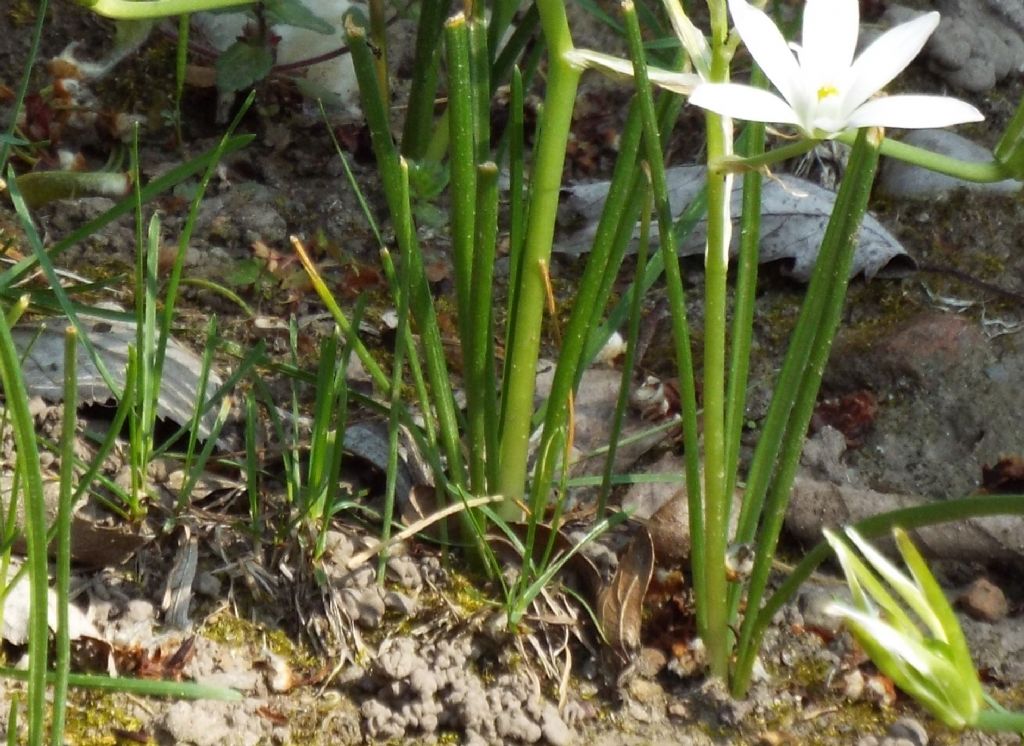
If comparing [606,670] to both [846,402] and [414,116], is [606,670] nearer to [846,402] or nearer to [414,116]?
[846,402]

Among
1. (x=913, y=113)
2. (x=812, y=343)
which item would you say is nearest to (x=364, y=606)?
→ (x=812, y=343)

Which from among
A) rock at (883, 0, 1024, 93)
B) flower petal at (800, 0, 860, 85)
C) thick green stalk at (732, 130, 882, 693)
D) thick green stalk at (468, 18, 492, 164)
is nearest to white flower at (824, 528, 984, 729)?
thick green stalk at (732, 130, 882, 693)

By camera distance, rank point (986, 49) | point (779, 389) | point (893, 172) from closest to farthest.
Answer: point (779, 389), point (893, 172), point (986, 49)

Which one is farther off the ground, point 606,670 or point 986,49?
point 986,49

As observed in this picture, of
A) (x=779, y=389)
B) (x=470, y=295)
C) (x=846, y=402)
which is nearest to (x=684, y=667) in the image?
(x=779, y=389)

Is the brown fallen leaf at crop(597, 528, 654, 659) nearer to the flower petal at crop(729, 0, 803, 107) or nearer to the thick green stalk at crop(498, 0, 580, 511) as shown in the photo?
the thick green stalk at crop(498, 0, 580, 511)

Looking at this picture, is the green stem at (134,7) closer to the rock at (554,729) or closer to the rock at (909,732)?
the rock at (554,729)
